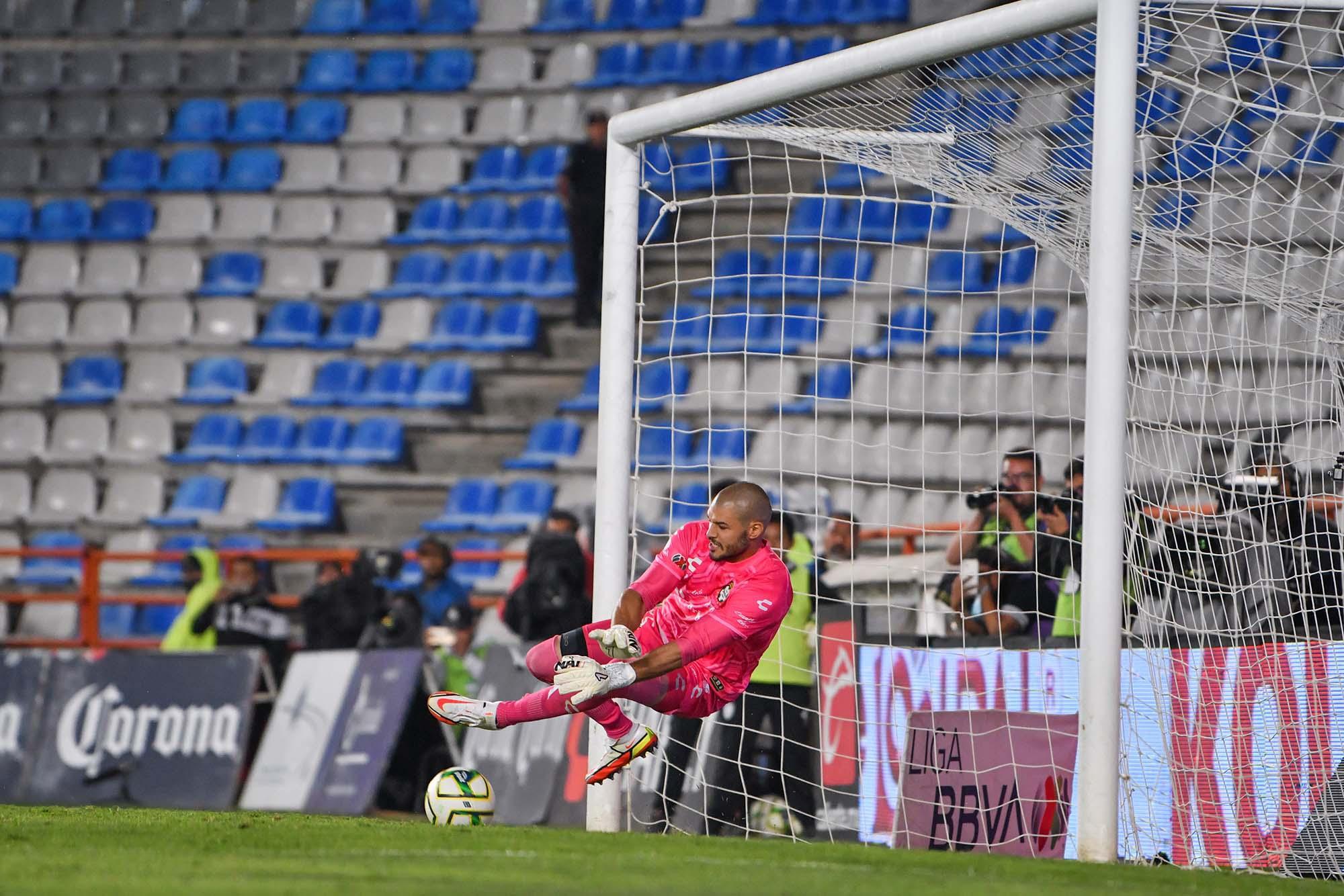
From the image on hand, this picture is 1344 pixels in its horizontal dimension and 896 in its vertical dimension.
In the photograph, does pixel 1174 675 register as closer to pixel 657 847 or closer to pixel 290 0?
pixel 657 847

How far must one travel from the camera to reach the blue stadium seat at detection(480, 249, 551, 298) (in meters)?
16.5

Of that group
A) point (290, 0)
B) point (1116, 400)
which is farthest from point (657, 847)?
point (290, 0)

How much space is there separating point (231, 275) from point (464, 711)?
457 inches

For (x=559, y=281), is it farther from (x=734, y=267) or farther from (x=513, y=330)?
(x=734, y=267)

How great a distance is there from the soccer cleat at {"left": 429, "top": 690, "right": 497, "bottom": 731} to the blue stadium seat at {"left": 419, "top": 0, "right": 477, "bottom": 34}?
12782mm

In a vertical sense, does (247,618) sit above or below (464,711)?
below

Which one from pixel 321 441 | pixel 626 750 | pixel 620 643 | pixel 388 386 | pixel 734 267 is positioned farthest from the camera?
pixel 388 386

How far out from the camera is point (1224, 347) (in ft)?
29.1

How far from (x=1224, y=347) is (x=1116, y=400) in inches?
126

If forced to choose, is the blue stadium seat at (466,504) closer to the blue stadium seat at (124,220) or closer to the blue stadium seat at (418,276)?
the blue stadium seat at (418,276)

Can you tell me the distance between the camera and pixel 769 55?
54.0 ft

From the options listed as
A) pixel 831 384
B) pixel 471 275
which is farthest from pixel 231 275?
pixel 831 384

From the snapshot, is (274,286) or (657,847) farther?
(274,286)

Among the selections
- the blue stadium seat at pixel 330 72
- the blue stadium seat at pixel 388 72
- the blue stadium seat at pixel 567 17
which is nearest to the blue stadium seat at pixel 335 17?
the blue stadium seat at pixel 330 72
